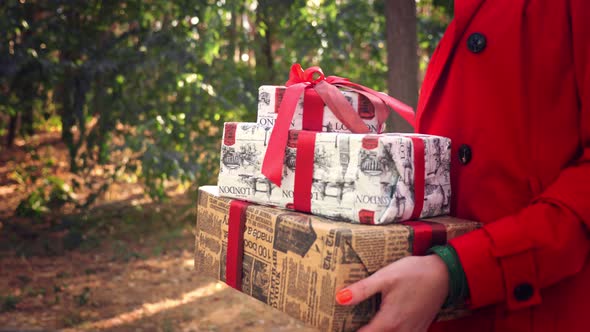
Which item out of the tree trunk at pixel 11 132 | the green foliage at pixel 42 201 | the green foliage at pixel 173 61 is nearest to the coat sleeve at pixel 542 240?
the green foliage at pixel 173 61

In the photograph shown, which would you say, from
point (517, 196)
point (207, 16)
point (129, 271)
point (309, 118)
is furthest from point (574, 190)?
point (129, 271)

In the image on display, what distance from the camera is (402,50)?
3480 millimetres

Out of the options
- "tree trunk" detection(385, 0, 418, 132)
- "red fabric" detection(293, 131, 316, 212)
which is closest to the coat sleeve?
"red fabric" detection(293, 131, 316, 212)

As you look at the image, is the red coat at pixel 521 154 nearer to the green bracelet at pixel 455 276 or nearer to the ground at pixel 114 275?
the green bracelet at pixel 455 276

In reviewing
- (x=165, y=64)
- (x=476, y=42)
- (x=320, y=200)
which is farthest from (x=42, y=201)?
(x=476, y=42)

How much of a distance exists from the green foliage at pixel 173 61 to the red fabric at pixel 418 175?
394cm

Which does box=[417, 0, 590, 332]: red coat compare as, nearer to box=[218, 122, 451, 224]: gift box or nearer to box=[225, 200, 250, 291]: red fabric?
box=[218, 122, 451, 224]: gift box

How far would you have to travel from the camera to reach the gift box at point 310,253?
1.11m

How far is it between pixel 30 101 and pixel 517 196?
20.1 feet

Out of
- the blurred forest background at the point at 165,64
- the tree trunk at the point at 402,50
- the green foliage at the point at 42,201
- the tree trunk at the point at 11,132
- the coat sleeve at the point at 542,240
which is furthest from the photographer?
the tree trunk at the point at 11,132

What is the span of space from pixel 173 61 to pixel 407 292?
4.85 m

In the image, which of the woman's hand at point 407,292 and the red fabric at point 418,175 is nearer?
the woman's hand at point 407,292

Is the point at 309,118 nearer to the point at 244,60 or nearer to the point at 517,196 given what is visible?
the point at 517,196

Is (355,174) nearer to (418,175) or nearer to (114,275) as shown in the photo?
(418,175)
